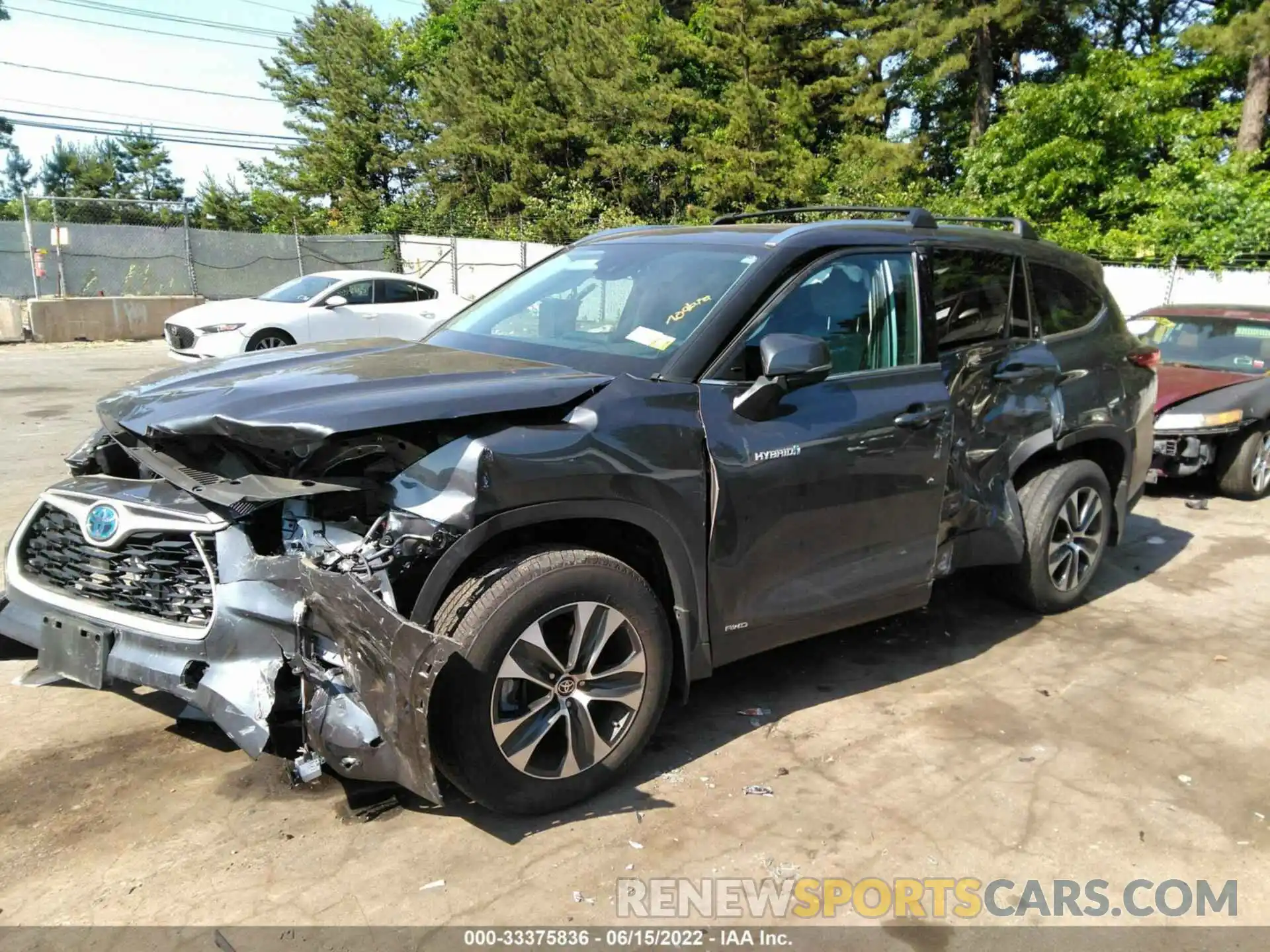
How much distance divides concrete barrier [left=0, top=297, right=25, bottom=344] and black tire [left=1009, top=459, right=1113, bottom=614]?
19.0 metres

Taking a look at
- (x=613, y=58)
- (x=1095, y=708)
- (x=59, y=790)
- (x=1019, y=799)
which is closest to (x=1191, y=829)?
(x=1019, y=799)

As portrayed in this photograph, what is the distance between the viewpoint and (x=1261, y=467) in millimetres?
7941

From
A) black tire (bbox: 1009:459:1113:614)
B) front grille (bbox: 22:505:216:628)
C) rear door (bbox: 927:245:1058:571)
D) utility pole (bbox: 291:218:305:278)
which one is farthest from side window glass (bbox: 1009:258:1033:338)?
utility pole (bbox: 291:218:305:278)

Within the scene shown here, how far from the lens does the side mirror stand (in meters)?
3.33

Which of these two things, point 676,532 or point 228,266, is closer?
point 676,532

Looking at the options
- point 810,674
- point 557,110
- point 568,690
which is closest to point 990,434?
point 810,674

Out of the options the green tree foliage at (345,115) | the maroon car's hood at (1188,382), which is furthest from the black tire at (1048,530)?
the green tree foliage at (345,115)

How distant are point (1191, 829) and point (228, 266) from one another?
23990mm

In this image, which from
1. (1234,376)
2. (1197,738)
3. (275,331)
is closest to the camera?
(1197,738)

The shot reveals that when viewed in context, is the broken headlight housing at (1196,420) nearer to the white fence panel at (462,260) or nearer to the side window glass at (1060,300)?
the side window glass at (1060,300)

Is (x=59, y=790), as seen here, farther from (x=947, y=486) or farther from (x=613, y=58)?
(x=613, y=58)

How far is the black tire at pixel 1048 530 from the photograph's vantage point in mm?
4836

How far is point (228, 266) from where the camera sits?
76.0ft

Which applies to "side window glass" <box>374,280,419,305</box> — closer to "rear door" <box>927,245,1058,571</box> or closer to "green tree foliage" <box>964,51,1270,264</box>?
"rear door" <box>927,245,1058,571</box>
